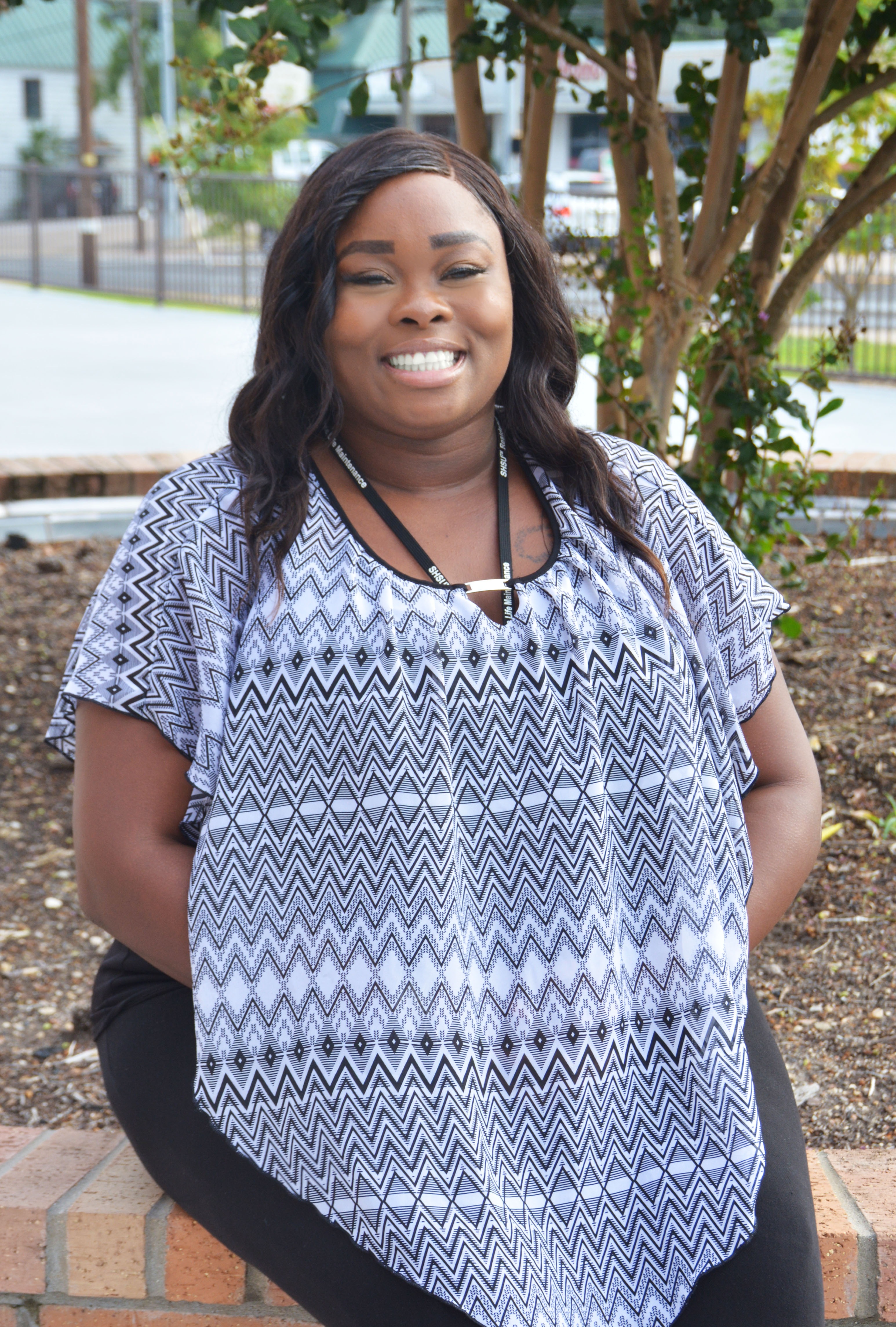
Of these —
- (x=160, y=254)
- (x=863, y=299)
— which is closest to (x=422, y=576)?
(x=863, y=299)

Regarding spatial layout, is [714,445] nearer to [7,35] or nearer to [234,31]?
[234,31]

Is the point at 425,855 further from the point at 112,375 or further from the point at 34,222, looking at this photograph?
the point at 34,222

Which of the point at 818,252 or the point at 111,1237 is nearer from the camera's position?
the point at 111,1237

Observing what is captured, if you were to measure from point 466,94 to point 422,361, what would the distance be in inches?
74.0

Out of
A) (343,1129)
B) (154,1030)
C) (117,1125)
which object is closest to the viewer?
(343,1129)

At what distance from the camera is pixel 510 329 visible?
1.85 m

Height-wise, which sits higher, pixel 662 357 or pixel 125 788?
pixel 662 357

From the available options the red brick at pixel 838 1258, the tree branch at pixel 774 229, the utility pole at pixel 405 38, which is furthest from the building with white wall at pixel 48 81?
the red brick at pixel 838 1258

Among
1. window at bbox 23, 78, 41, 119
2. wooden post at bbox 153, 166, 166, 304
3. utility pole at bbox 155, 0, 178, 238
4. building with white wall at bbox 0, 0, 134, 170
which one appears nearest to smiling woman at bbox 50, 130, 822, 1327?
wooden post at bbox 153, 166, 166, 304

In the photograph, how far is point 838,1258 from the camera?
178 cm

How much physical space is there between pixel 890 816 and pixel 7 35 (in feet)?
157

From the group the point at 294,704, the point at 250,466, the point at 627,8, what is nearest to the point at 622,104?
the point at 627,8

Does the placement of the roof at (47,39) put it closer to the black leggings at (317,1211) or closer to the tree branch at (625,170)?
the tree branch at (625,170)

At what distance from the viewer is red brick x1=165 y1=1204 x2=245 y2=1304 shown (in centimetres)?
178
